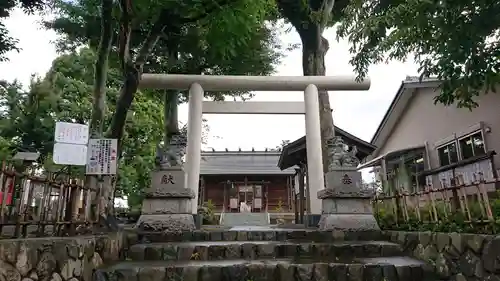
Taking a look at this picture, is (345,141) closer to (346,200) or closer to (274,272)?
(346,200)

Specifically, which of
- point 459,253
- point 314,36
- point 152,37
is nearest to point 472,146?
point 314,36

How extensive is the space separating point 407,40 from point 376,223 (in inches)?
152

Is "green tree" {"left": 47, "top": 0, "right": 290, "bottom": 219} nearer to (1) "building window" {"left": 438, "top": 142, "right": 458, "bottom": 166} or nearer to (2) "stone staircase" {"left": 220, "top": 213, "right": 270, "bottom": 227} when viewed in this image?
(1) "building window" {"left": 438, "top": 142, "right": 458, "bottom": 166}

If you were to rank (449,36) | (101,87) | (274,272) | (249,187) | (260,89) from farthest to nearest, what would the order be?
(249,187)
(260,89)
(101,87)
(274,272)
(449,36)

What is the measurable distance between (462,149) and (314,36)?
612 centimetres

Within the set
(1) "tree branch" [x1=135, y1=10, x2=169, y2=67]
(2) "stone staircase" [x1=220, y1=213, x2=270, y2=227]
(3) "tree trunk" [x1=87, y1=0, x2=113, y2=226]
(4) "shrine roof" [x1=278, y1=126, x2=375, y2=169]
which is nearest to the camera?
(3) "tree trunk" [x1=87, y1=0, x2=113, y2=226]

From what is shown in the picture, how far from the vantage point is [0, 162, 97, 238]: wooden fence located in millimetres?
3604

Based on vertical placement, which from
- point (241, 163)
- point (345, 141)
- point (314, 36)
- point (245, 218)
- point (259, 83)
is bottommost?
point (245, 218)

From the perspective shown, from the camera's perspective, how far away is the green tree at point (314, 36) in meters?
10.2

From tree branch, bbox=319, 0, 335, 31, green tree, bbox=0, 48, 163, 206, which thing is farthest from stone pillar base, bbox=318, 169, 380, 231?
green tree, bbox=0, 48, 163, 206

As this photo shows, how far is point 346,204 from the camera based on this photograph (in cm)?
714

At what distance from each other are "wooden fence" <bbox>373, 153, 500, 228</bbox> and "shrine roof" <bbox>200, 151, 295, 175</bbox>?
15703mm

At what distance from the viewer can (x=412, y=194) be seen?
19.0ft

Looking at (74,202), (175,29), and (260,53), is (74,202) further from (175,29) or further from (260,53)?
(260,53)
